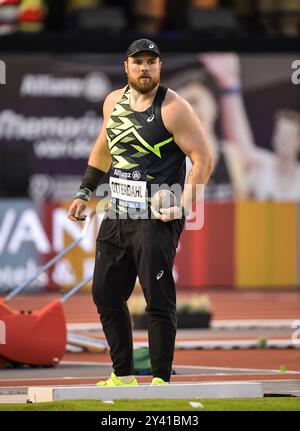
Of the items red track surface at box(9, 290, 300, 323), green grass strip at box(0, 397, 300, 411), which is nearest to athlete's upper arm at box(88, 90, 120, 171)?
green grass strip at box(0, 397, 300, 411)

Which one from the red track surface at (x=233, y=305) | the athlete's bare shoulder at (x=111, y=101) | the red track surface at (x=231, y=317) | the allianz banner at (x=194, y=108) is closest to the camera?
the athlete's bare shoulder at (x=111, y=101)

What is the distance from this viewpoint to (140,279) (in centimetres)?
929

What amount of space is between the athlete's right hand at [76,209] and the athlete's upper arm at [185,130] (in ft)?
2.64

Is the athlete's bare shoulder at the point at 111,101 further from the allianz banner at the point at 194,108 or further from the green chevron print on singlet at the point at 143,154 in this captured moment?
the allianz banner at the point at 194,108

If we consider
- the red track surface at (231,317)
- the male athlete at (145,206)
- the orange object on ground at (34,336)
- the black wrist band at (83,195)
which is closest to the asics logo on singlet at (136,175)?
the male athlete at (145,206)

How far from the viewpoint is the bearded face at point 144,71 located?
9.21 meters

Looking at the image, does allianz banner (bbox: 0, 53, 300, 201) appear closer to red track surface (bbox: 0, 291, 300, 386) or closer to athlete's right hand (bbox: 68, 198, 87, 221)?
red track surface (bbox: 0, 291, 300, 386)

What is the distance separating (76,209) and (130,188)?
1.61ft

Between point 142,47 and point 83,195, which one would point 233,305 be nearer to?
point 83,195

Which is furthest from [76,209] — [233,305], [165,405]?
[233,305]

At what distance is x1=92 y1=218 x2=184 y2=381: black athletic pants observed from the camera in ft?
30.2

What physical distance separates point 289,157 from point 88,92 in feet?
9.58

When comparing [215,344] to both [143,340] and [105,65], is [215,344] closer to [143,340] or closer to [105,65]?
[143,340]

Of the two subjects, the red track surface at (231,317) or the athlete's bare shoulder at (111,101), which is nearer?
the athlete's bare shoulder at (111,101)
